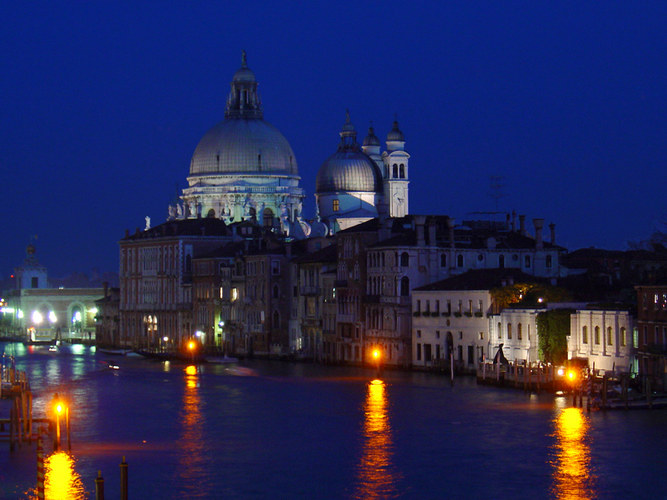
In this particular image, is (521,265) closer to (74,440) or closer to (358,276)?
(358,276)

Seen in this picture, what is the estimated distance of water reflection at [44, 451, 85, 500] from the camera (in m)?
31.3

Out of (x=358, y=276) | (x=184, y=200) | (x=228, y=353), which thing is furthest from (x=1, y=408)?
(x=184, y=200)

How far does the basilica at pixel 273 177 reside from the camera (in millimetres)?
96062

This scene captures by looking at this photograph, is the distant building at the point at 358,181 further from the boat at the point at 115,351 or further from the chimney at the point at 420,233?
the chimney at the point at 420,233

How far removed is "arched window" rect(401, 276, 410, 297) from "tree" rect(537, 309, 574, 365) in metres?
10.00

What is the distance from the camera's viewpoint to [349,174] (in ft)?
315

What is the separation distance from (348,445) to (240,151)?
209 ft

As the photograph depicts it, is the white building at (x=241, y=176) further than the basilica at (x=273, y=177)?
Yes

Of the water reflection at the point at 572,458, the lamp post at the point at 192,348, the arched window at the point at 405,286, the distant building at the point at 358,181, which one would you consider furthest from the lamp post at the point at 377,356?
the distant building at the point at 358,181

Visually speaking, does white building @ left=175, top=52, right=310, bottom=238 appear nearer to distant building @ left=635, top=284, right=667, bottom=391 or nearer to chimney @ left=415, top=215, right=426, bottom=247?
chimney @ left=415, top=215, right=426, bottom=247

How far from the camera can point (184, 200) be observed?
102750 millimetres

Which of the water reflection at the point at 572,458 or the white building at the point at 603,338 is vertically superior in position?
the white building at the point at 603,338

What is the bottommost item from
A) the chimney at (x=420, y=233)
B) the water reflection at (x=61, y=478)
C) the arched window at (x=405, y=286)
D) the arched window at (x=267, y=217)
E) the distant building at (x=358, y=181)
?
the water reflection at (x=61, y=478)

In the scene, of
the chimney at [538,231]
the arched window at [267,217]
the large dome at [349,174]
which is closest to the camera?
the chimney at [538,231]
